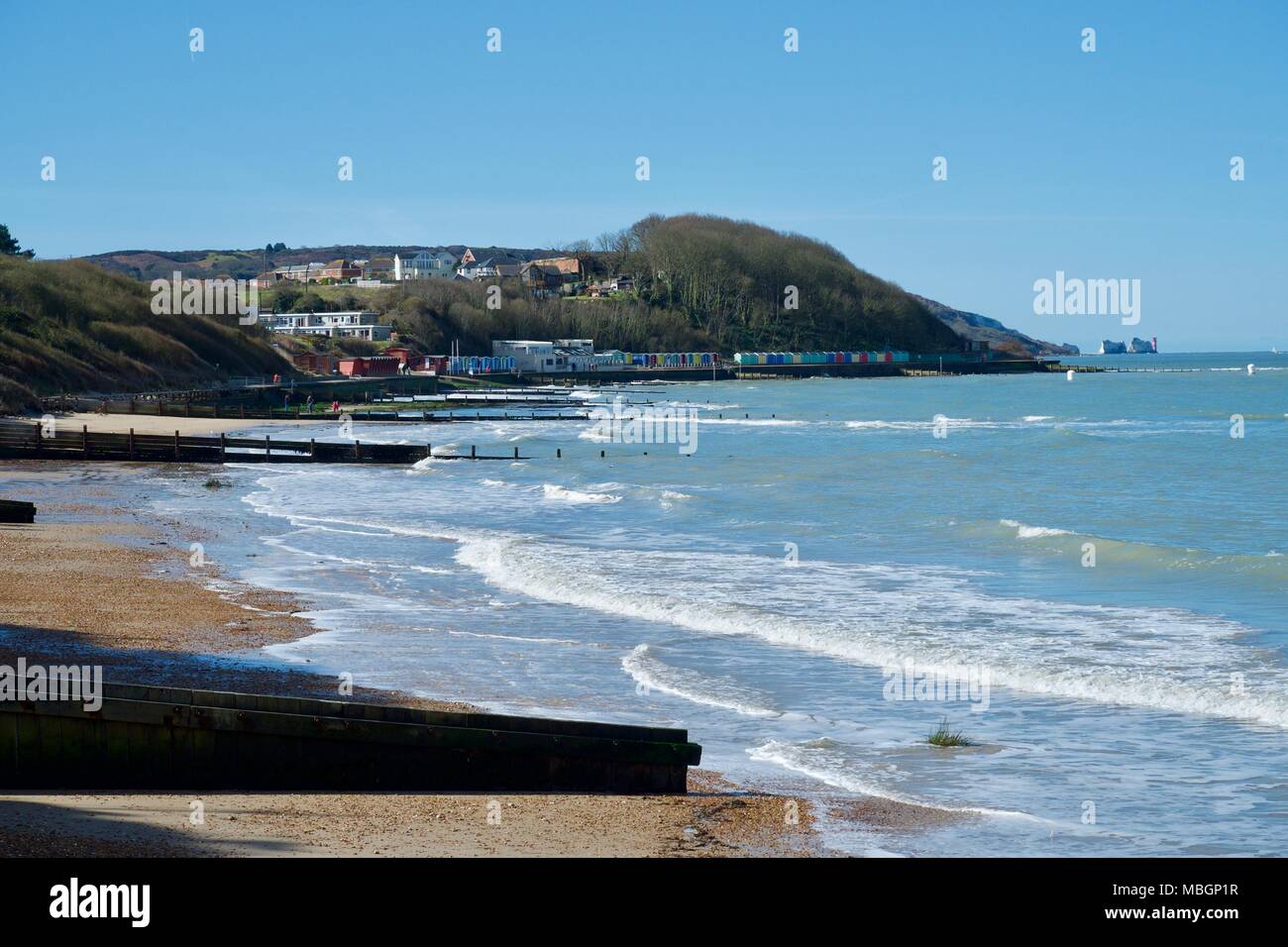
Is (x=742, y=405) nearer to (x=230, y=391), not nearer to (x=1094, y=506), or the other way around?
(x=230, y=391)

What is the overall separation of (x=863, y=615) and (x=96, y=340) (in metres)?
77.4

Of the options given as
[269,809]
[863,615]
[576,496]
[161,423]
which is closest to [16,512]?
[576,496]

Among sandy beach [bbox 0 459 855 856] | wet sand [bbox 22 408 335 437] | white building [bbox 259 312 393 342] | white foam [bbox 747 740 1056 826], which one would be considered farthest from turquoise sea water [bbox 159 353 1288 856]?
white building [bbox 259 312 393 342]

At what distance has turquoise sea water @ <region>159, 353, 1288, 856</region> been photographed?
1180 centimetres

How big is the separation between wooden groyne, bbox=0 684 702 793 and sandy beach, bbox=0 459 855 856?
27 centimetres

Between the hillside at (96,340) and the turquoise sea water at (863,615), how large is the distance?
32.8 meters

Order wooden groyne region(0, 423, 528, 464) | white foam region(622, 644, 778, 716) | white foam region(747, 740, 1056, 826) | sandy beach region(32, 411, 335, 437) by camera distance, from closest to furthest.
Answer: white foam region(747, 740, 1056, 826) < white foam region(622, 644, 778, 716) < wooden groyne region(0, 423, 528, 464) < sandy beach region(32, 411, 335, 437)

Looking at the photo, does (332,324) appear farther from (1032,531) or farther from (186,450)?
(1032,531)

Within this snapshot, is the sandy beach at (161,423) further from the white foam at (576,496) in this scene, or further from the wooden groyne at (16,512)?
the wooden groyne at (16,512)

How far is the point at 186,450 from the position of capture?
49094mm

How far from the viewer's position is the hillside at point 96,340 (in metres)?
72.6

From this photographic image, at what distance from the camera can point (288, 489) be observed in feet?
132

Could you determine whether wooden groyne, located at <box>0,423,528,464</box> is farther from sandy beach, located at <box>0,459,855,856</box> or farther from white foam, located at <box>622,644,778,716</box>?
white foam, located at <box>622,644,778,716</box>
